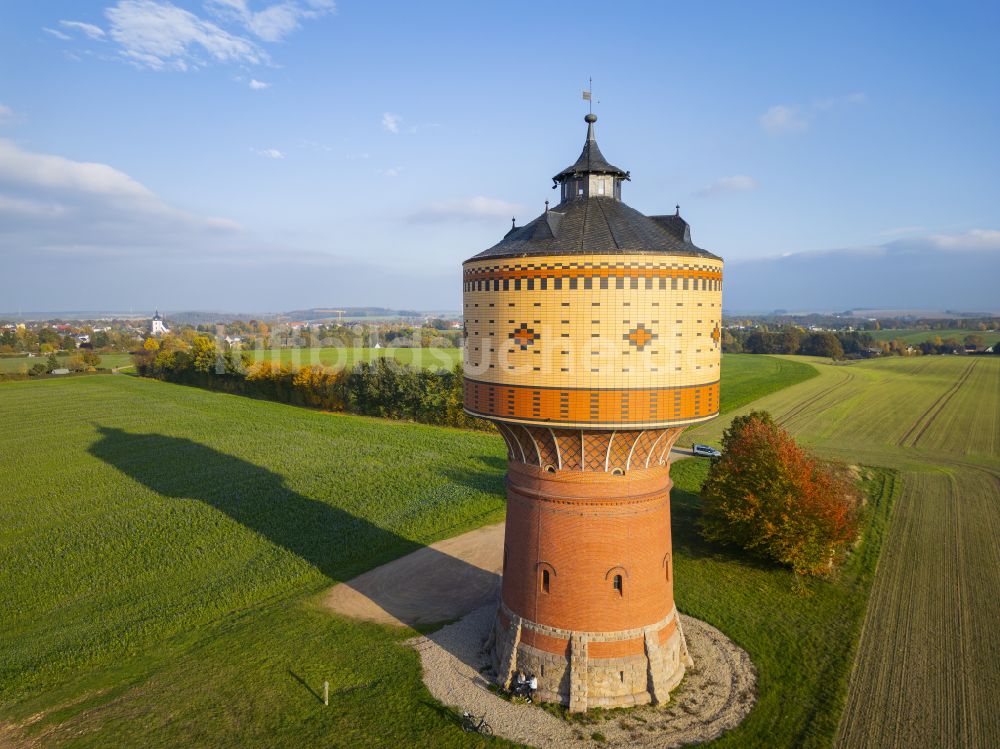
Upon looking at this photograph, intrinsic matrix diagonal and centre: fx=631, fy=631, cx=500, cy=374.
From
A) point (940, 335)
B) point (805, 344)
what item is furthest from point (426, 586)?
point (940, 335)

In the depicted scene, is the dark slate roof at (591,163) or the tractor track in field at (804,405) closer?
the dark slate roof at (591,163)

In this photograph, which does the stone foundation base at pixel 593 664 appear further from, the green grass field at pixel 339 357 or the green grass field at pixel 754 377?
the green grass field at pixel 754 377

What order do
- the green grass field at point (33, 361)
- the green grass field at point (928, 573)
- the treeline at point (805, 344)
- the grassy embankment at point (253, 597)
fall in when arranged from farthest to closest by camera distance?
1. the treeline at point (805, 344)
2. the green grass field at point (33, 361)
3. the green grass field at point (928, 573)
4. the grassy embankment at point (253, 597)

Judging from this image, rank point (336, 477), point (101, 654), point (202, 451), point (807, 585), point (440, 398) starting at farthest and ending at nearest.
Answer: point (440, 398) → point (202, 451) → point (336, 477) → point (807, 585) → point (101, 654)

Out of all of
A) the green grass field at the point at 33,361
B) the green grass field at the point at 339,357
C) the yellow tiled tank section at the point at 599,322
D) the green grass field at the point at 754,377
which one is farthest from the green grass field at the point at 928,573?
the green grass field at the point at 33,361

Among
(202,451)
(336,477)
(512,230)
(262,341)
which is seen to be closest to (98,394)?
(262,341)

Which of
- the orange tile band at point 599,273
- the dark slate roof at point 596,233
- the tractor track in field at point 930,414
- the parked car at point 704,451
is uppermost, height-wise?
the dark slate roof at point 596,233

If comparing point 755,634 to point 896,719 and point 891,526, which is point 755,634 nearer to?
point 896,719

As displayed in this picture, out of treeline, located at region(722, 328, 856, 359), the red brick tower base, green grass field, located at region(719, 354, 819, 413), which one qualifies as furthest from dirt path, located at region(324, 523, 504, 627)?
treeline, located at region(722, 328, 856, 359)
